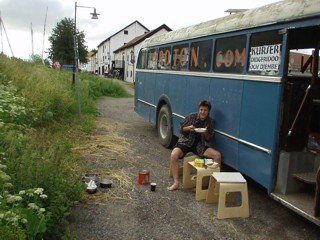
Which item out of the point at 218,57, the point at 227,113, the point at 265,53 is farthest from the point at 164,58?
the point at 265,53

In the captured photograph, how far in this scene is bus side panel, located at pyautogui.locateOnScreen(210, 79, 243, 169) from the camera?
Answer: 4.92 m

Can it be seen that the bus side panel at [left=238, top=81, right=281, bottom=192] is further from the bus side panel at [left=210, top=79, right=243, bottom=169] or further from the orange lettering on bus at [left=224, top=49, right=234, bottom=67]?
the orange lettering on bus at [left=224, top=49, right=234, bottom=67]

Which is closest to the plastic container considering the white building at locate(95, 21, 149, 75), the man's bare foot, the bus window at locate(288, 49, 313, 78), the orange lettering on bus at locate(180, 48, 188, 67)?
the man's bare foot

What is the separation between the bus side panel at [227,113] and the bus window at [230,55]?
190 mm

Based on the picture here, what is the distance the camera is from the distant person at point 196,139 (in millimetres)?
5407

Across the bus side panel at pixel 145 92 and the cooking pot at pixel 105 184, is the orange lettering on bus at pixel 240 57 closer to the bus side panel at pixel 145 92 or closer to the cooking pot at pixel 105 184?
the cooking pot at pixel 105 184

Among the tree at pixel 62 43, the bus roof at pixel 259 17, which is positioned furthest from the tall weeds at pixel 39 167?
the tree at pixel 62 43

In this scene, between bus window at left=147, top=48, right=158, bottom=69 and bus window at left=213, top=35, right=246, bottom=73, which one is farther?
bus window at left=147, top=48, right=158, bottom=69

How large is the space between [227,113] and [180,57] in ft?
7.60

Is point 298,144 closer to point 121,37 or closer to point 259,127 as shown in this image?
point 259,127

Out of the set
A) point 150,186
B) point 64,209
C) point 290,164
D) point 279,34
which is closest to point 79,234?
point 64,209

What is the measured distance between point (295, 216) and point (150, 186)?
207 centimetres

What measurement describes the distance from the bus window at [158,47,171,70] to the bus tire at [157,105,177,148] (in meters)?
0.91

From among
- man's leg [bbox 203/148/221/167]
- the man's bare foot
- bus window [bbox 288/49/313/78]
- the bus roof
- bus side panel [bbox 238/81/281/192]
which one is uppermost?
the bus roof
